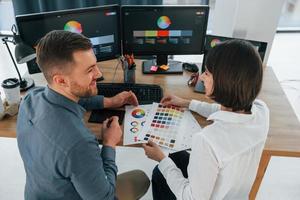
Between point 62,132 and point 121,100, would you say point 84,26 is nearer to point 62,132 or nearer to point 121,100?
point 121,100

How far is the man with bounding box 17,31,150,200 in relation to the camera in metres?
1.00

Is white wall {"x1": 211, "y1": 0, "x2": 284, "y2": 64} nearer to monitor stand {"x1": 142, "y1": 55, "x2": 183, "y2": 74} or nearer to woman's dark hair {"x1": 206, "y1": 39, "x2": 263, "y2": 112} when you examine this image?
monitor stand {"x1": 142, "y1": 55, "x2": 183, "y2": 74}

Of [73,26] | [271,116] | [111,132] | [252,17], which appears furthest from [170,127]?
[252,17]

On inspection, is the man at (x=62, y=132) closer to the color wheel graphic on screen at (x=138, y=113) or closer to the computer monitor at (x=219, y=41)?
the color wheel graphic on screen at (x=138, y=113)

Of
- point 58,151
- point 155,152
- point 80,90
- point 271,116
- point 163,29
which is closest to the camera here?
point 58,151

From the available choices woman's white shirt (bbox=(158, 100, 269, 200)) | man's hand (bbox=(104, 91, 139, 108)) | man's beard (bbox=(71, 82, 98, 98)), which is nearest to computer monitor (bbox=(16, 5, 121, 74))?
man's hand (bbox=(104, 91, 139, 108))

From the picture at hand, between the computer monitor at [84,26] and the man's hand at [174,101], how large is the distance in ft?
1.51

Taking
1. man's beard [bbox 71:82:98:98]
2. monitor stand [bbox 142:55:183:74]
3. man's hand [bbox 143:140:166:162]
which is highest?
man's beard [bbox 71:82:98:98]

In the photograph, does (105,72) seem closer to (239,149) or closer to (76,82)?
(76,82)

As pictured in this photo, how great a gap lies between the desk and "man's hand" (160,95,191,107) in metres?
0.10

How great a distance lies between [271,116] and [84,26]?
110cm

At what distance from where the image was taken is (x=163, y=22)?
1752 mm

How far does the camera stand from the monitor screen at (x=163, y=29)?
1.72 metres

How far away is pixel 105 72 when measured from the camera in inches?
75.2
